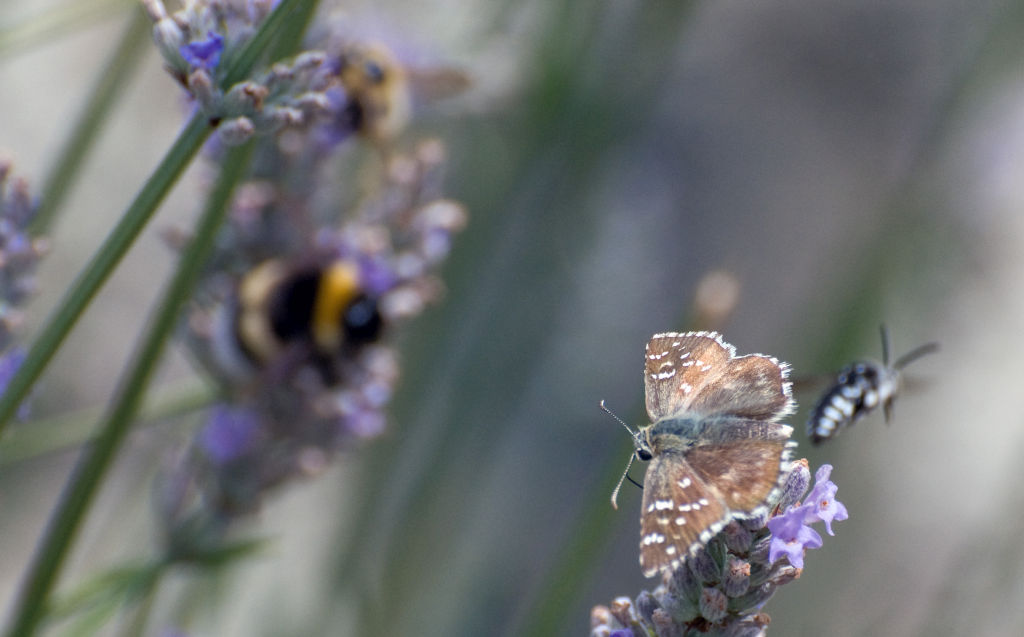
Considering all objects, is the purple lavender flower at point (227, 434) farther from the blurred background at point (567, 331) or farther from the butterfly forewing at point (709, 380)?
the butterfly forewing at point (709, 380)

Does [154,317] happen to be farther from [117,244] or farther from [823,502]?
[823,502]

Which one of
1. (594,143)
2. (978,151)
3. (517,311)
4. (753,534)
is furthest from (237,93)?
(978,151)

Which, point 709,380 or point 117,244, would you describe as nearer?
point 117,244

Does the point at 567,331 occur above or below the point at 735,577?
below

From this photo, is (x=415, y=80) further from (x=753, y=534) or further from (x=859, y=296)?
(x=753, y=534)

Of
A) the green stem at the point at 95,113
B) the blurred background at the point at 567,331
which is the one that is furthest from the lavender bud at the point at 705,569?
the green stem at the point at 95,113

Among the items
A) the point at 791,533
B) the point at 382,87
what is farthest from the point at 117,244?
the point at 382,87
